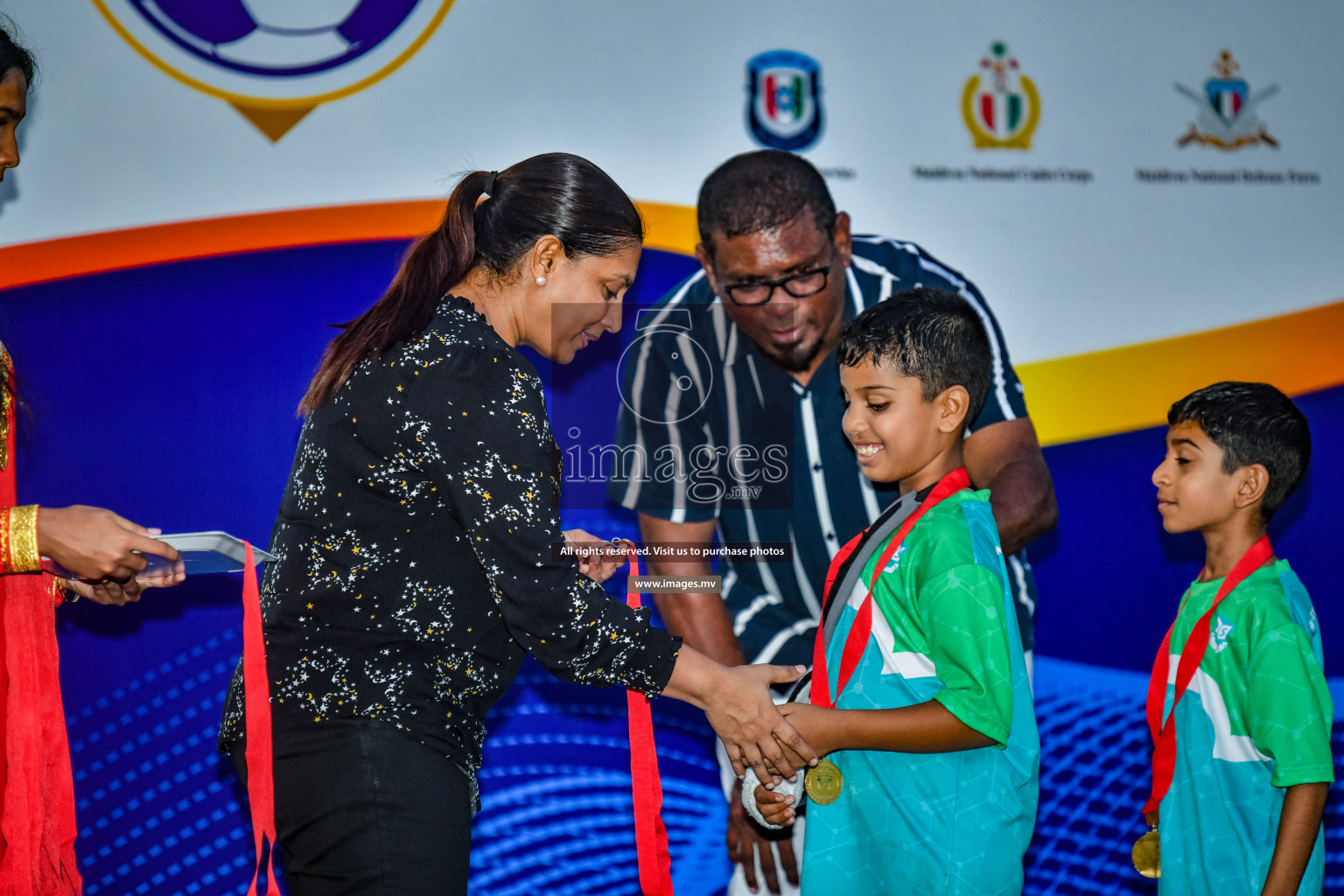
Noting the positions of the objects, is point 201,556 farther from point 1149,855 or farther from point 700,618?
point 1149,855

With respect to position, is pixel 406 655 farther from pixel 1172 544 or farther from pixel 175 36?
pixel 1172 544

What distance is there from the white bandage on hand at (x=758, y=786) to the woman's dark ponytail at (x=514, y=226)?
1020 mm

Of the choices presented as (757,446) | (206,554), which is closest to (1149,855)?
(757,446)

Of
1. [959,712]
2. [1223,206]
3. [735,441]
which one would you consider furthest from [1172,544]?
[959,712]

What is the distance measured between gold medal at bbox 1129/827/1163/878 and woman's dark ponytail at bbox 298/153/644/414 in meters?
1.83

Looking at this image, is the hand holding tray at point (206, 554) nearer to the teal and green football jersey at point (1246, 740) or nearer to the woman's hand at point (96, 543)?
the woman's hand at point (96, 543)

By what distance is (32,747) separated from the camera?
6.77ft

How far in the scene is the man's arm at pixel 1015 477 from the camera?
2752 mm

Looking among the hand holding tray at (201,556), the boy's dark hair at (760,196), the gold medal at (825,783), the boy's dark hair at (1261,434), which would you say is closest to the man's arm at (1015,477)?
the boy's dark hair at (1261,434)

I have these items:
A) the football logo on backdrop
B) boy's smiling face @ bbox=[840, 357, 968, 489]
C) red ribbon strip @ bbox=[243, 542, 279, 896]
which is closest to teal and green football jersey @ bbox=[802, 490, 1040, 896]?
boy's smiling face @ bbox=[840, 357, 968, 489]

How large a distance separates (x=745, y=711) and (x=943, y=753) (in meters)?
0.36

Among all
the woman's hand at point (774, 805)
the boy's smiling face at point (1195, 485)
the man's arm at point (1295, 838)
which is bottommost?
the man's arm at point (1295, 838)

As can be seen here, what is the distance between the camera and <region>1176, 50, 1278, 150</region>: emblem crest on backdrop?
3416 millimetres

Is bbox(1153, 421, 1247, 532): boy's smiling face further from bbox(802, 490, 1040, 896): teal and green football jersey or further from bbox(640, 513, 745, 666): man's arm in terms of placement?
bbox(640, 513, 745, 666): man's arm
